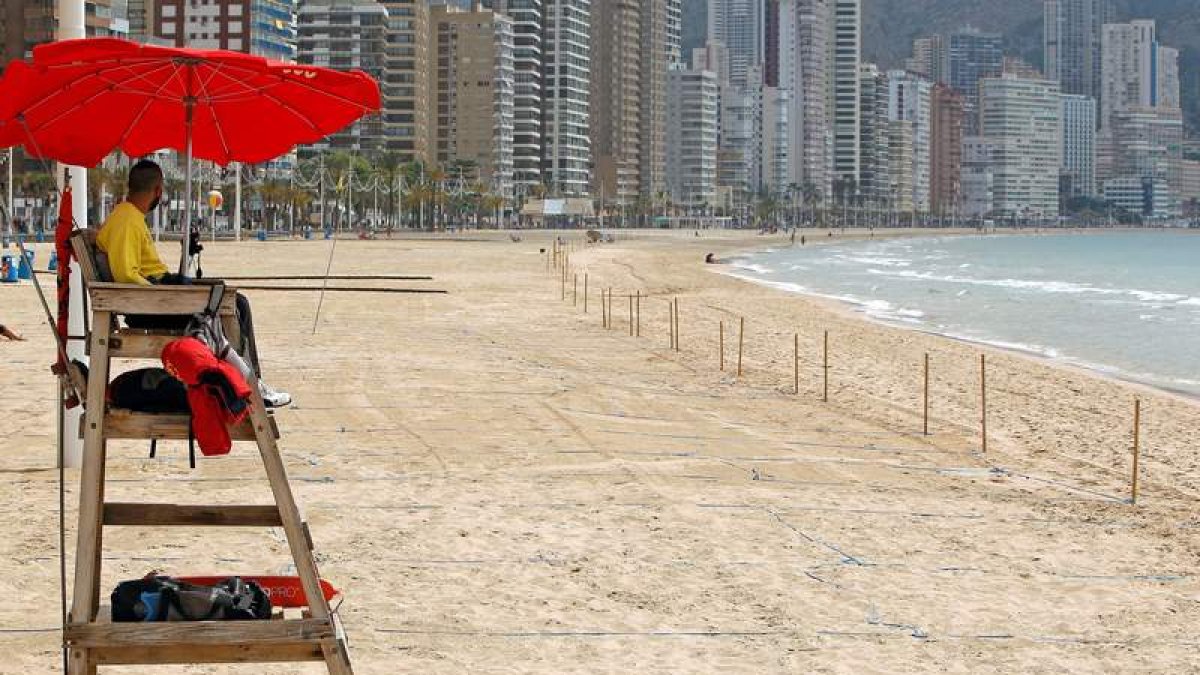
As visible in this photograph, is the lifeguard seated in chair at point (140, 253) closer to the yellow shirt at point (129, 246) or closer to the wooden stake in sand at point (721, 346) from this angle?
the yellow shirt at point (129, 246)

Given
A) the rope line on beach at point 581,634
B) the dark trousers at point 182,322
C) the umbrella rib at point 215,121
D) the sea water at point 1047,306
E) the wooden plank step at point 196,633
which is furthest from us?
the sea water at point 1047,306

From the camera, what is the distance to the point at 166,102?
705 cm

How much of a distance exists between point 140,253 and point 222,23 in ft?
557

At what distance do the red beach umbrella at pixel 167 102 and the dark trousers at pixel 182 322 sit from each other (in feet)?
2.41

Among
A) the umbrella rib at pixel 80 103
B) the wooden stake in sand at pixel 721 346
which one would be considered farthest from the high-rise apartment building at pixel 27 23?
the umbrella rib at pixel 80 103

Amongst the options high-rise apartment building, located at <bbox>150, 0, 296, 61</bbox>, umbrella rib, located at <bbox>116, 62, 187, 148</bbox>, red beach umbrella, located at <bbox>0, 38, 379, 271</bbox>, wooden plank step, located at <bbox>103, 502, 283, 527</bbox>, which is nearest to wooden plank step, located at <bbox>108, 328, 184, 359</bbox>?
wooden plank step, located at <bbox>103, 502, 283, 527</bbox>

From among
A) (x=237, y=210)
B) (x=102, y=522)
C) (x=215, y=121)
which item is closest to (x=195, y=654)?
(x=102, y=522)

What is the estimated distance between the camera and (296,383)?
18406mm

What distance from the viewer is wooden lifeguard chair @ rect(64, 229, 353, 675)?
550 cm

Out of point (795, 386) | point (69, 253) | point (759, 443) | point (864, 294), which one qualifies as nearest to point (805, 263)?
point (864, 294)

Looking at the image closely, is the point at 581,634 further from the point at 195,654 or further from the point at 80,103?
the point at 80,103

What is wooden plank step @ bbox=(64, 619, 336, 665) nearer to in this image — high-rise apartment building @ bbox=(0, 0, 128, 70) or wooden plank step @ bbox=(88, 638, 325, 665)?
wooden plank step @ bbox=(88, 638, 325, 665)

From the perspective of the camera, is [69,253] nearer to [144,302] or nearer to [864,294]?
[144,302]

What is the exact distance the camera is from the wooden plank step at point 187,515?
5.90 m
